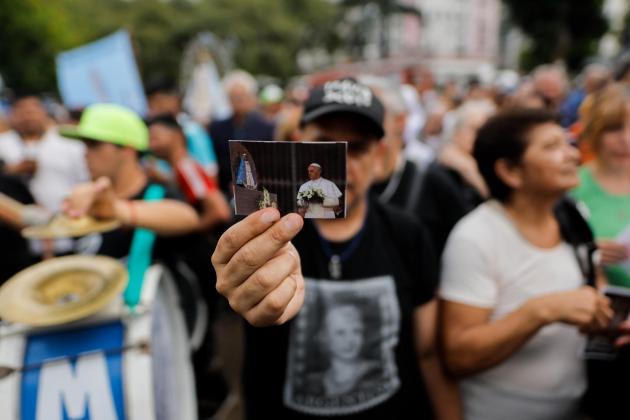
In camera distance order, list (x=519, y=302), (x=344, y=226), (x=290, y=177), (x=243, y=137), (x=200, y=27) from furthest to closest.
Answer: (x=200, y=27), (x=243, y=137), (x=519, y=302), (x=344, y=226), (x=290, y=177)

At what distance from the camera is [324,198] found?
3.18 ft

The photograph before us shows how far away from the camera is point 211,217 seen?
10.00ft

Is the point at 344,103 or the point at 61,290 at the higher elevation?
the point at 344,103

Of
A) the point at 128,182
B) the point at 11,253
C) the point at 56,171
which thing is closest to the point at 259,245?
the point at 128,182

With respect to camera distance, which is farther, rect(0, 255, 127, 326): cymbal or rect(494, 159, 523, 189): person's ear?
rect(494, 159, 523, 189): person's ear

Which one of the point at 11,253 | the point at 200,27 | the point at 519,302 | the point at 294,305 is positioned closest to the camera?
the point at 294,305

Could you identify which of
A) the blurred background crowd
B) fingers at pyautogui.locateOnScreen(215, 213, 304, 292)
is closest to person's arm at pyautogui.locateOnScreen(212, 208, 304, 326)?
fingers at pyautogui.locateOnScreen(215, 213, 304, 292)

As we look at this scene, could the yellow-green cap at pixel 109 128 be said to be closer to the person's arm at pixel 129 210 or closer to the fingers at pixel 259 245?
the person's arm at pixel 129 210

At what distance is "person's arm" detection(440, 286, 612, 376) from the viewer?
1.66 m

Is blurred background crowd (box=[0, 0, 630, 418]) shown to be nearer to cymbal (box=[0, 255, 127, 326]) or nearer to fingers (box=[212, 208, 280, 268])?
cymbal (box=[0, 255, 127, 326])

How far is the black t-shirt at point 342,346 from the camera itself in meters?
1.59

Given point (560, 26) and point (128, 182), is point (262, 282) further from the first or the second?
point (560, 26)

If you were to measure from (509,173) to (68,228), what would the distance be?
1.77m

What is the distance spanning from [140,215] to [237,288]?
1.21 metres
